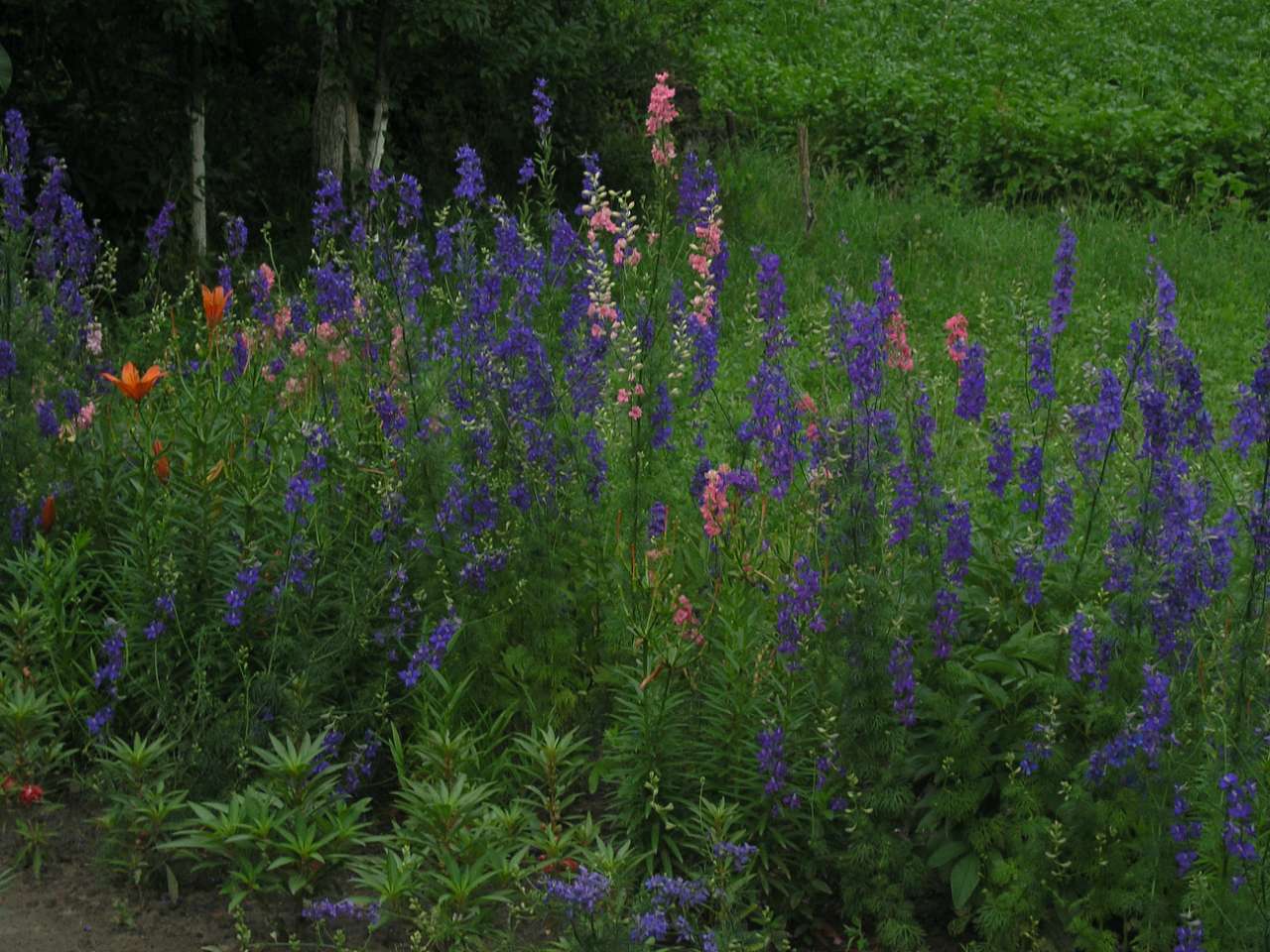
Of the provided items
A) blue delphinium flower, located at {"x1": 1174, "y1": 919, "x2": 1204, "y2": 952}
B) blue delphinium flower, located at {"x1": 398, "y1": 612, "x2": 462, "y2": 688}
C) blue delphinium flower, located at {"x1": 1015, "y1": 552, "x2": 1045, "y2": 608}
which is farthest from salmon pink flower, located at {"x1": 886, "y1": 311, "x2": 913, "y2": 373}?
blue delphinium flower, located at {"x1": 1174, "y1": 919, "x2": 1204, "y2": 952}

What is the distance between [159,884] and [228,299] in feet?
7.66

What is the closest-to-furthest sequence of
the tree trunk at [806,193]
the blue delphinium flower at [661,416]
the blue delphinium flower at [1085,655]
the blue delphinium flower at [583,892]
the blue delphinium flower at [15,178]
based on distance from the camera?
the blue delphinium flower at [583,892] < the blue delphinium flower at [1085,655] < the blue delphinium flower at [661,416] < the blue delphinium flower at [15,178] < the tree trunk at [806,193]

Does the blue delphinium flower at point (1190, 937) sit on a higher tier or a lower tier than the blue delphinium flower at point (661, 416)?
lower

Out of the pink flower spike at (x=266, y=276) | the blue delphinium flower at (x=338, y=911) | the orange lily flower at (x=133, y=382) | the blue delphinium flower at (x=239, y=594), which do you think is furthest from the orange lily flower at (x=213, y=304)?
the blue delphinium flower at (x=338, y=911)

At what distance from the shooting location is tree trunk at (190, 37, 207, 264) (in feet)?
31.3

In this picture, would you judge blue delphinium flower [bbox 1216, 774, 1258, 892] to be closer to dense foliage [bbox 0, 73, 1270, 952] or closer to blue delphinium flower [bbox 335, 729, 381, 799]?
dense foliage [bbox 0, 73, 1270, 952]

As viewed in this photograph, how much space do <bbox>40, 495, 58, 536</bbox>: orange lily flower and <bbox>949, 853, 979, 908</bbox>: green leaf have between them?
291 centimetres

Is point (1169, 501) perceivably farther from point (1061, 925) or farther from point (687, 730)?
point (687, 730)

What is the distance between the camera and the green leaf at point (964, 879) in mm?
3924

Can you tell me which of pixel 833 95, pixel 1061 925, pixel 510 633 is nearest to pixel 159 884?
pixel 510 633

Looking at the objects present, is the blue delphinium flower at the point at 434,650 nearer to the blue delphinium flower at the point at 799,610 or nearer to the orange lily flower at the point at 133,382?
the blue delphinium flower at the point at 799,610

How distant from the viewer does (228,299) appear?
581cm

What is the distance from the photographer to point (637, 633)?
14.0 feet

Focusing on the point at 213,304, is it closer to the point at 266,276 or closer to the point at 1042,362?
the point at 266,276
